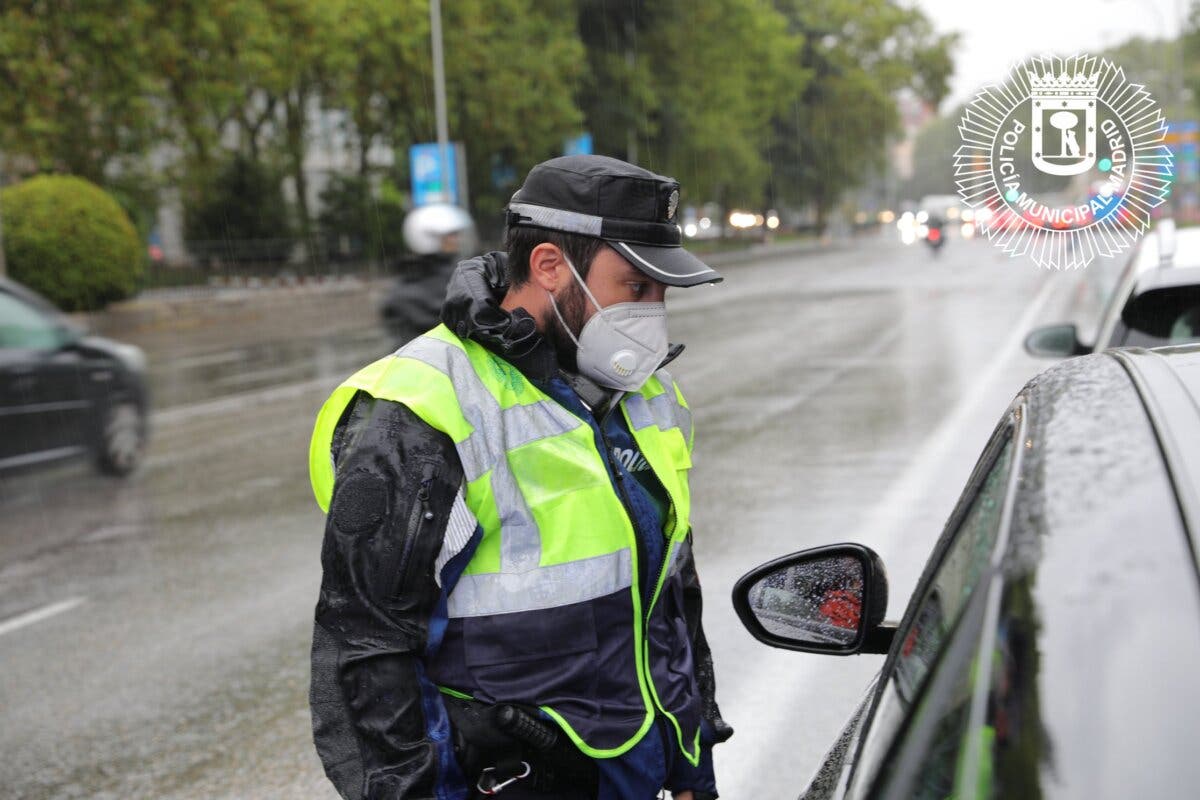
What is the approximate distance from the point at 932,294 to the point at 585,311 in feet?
88.3

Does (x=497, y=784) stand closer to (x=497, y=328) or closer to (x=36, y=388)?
(x=497, y=328)

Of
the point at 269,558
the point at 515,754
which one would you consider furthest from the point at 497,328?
the point at 269,558

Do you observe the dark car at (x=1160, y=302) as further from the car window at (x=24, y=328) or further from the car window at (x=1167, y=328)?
the car window at (x=24, y=328)

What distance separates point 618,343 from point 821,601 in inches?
21.0

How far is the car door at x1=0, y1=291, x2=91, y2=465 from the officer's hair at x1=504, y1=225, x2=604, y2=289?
752 centimetres

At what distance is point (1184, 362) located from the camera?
169cm

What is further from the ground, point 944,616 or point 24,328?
point 944,616

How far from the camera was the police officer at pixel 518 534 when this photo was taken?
77.3 inches

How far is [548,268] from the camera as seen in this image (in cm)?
219

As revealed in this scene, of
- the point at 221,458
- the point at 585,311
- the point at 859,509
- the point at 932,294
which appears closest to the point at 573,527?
the point at 585,311

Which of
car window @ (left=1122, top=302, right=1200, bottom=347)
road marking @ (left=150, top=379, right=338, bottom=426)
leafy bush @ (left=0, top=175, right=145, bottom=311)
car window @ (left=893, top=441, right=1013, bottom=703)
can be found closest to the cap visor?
car window @ (left=893, top=441, right=1013, bottom=703)

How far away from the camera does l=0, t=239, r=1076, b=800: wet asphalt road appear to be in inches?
180

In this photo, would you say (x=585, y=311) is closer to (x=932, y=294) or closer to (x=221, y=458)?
(x=221, y=458)

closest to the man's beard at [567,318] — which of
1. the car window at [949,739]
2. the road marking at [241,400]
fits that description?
the car window at [949,739]
